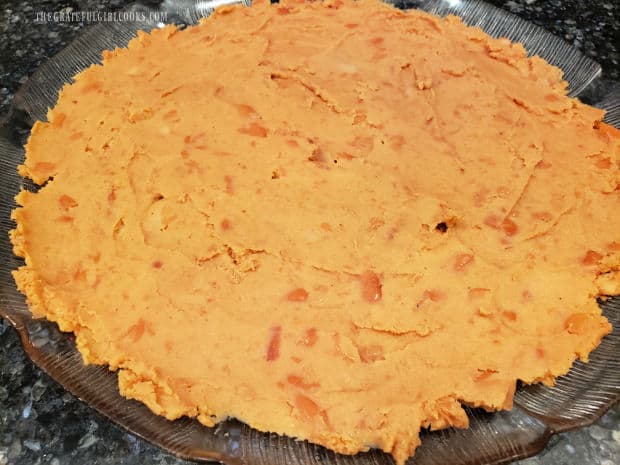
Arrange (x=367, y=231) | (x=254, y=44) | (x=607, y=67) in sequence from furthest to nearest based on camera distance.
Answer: (x=607, y=67) < (x=254, y=44) < (x=367, y=231)

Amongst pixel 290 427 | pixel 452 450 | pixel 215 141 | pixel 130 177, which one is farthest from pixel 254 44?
pixel 452 450

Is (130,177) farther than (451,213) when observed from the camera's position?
Yes

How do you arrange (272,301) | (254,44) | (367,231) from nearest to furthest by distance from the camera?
(272,301)
(367,231)
(254,44)

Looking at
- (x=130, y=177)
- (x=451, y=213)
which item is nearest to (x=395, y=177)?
(x=451, y=213)

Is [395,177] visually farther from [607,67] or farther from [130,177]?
[607,67]

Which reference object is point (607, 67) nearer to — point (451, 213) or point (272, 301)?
point (451, 213)

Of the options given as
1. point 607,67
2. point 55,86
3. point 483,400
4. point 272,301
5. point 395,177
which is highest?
point 607,67

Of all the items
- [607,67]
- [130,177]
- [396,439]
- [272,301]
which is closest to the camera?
[396,439]

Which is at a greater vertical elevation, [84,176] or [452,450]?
[452,450]

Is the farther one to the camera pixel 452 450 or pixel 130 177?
pixel 130 177
